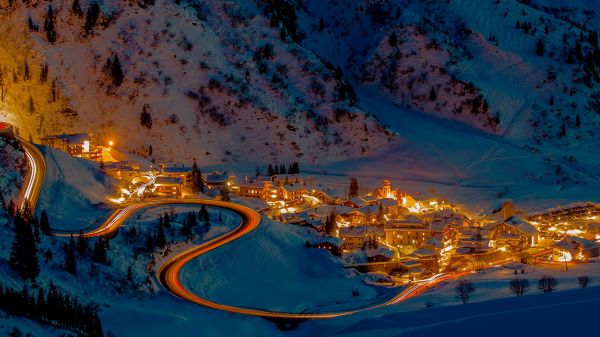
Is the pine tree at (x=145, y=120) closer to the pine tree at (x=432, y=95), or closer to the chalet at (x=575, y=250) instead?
the pine tree at (x=432, y=95)

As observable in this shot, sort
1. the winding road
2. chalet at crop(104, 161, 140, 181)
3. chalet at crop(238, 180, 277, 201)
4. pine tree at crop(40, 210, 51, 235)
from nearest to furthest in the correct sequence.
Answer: the winding road, pine tree at crop(40, 210, 51, 235), chalet at crop(104, 161, 140, 181), chalet at crop(238, 180, 277, 201)

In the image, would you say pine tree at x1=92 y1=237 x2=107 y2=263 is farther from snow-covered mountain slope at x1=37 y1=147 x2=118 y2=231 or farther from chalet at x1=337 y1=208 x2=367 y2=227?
chalet at x1=337 y1=208 x2=367 y2=227

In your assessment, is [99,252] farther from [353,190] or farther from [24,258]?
[353,190]

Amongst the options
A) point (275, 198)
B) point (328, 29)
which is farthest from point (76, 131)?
point (328, 29)

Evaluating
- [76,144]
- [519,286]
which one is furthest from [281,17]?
[519,286]

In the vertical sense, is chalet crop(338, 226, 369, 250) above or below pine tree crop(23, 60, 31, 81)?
below

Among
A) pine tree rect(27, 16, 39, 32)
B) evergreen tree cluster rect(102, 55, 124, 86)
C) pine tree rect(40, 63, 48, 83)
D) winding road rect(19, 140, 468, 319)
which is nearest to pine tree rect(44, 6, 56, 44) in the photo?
pine tree rect(27, 16, 39, 32)
